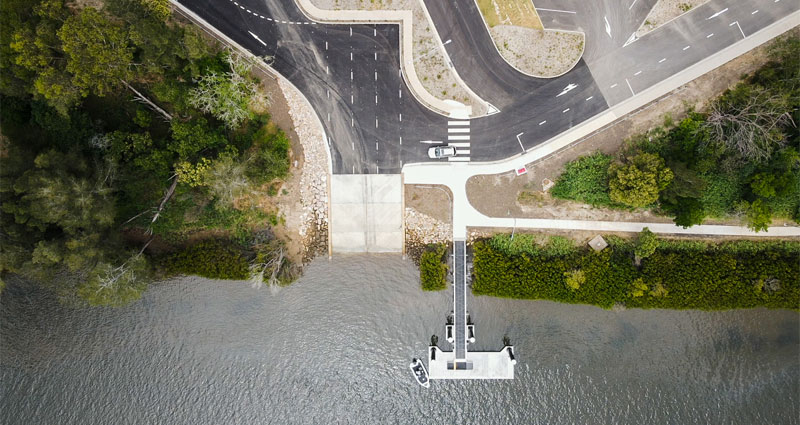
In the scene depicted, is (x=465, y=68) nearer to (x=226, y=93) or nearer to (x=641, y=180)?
(x=641, y=180)

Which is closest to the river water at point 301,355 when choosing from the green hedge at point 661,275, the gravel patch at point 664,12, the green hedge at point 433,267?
the green hedge at point 433,267

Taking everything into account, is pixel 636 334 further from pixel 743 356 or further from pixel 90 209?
pixel 90 209

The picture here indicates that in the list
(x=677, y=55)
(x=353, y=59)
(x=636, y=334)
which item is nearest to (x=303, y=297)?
Answer: (x=353, y=59)

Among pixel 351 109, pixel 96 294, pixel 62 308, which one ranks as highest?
pixel 351 109

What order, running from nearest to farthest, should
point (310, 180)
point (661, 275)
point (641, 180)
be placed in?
point (641, 180), point (661, 275), point (310, 180)

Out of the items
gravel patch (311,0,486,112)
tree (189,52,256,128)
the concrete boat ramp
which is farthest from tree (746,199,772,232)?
tree (189,52,256,128)

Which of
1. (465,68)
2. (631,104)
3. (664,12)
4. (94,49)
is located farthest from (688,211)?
(94,49)

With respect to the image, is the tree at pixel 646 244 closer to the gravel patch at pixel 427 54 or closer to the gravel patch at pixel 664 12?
the gravel patch at pixel 664 12

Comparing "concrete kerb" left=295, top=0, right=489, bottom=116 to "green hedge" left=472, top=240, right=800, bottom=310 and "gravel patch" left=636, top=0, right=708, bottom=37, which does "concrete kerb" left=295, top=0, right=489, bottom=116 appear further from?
"gravel patch" left=636, top=0, right=708, bottom=37
